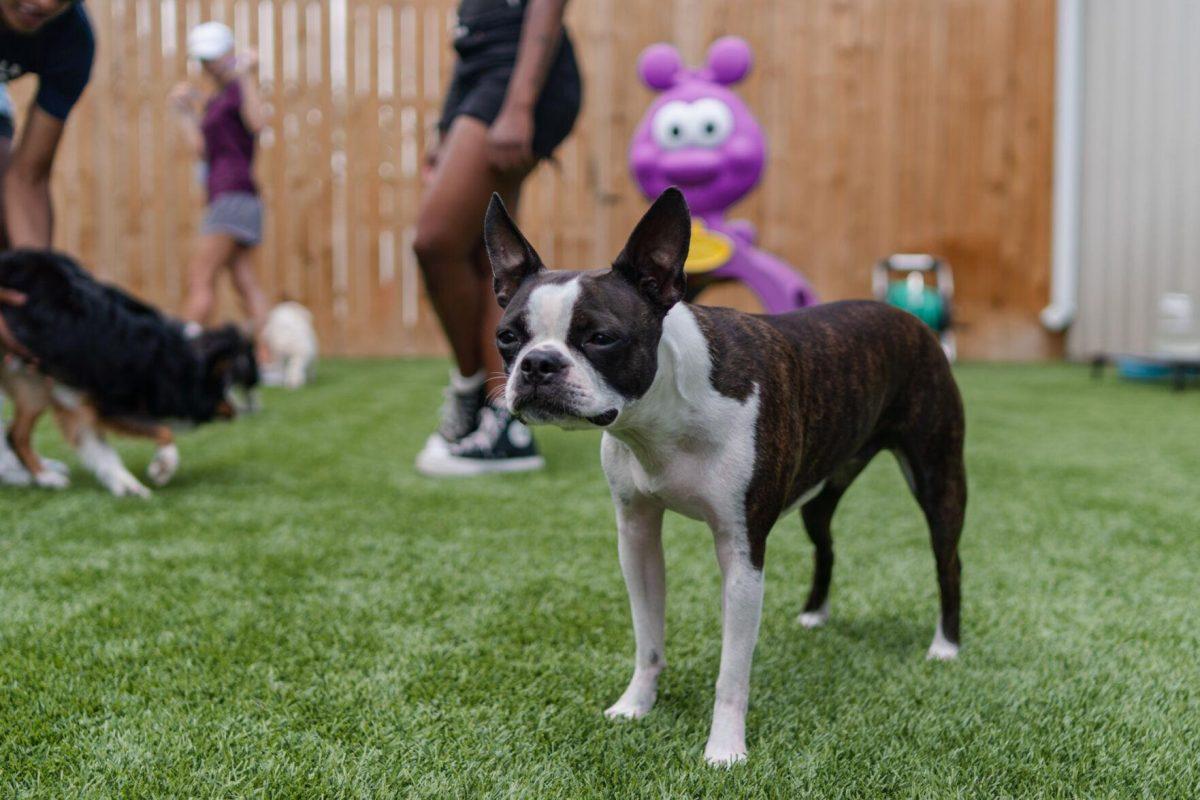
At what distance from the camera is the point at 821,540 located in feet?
6.61

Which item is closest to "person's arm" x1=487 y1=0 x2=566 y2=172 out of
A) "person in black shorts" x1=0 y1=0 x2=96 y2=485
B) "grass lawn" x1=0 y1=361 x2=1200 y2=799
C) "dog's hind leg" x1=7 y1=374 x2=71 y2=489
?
"grass lawn" x1=0 y1=361 x2=1200 y2=799

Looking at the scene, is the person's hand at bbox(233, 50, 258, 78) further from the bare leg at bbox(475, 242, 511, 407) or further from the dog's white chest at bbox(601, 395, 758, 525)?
the dog's white chest at bbox(601, 395, 758, 525)

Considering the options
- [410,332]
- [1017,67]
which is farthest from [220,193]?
[1017,67]

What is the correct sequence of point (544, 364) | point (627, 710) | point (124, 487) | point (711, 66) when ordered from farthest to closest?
point (711, 66) → point (124, 487) → point (627, 710) → point (544, 364)

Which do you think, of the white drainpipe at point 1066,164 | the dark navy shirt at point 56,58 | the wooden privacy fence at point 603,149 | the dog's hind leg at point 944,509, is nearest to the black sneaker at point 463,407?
the dark navy shirt at point 56,58

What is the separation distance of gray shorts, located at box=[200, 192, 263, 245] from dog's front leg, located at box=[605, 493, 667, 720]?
15.8 ft

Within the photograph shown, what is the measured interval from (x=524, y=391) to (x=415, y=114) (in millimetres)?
7094

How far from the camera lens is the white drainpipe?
8.26 metres

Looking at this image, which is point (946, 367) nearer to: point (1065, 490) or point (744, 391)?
point (744, 391)

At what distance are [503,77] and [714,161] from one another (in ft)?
7.03

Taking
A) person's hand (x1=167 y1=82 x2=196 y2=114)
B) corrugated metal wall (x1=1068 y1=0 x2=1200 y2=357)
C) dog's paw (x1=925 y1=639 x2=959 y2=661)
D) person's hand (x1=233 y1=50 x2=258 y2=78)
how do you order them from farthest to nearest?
corrugated metal wall (x1=1068 y1=0 x2=1200 y2=357) → person's hand (x1=167 y1=82 x2=196 y2=114) → person's hand (x1=233 y1=50 x2=258 y2=78) → dog's paw (x1=925 y1=639 x2=959 y2=661)

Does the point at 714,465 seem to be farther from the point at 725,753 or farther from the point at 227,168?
the point at 227,168

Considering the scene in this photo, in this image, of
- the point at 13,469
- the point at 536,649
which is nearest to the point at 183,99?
the point at 13,469

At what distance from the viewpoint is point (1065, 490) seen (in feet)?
10.8
